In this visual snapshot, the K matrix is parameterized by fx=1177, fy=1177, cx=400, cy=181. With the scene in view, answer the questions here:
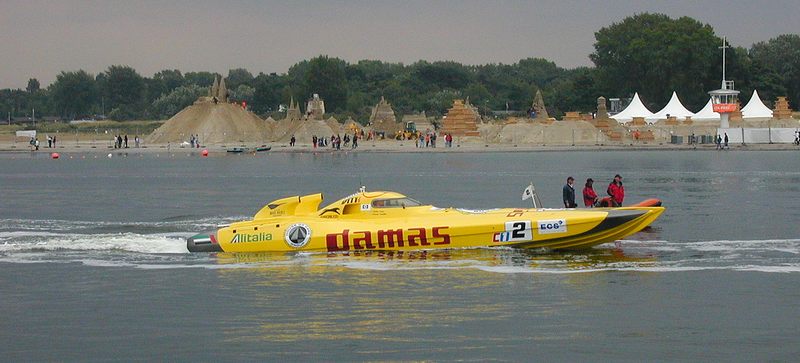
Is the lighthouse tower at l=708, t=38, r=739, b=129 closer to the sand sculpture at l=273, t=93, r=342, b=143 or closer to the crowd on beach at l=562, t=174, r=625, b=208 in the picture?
the sand sculpture at l=273, t=93, r=342, b=143

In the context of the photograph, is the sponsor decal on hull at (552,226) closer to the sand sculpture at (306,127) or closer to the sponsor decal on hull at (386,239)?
the sponsor decal on hull at (386,239)

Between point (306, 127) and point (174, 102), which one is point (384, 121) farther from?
point (174, 102)

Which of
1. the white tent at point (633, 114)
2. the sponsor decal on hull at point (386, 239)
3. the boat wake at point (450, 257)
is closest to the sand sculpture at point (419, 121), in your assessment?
the white tent at point (633, 114)

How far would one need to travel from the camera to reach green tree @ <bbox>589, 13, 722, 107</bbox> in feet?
474

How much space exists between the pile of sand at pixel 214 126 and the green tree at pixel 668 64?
4987cm

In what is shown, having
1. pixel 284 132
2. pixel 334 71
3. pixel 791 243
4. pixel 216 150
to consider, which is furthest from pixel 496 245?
pixel 334 71

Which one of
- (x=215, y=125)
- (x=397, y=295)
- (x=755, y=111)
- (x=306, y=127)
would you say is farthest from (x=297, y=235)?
(x=755, y=111)

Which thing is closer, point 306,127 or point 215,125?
point 306,127

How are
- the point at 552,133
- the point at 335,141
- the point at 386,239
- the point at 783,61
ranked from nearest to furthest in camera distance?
the point at 386,239
the point at 335,141
the point at 552,133
the point at 783,61

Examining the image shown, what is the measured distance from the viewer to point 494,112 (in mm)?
176875

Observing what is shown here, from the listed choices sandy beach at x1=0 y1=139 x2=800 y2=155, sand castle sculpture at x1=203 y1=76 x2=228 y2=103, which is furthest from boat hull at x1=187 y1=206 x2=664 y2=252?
sand castle sculpture at x1=203 y1=76 x2=228 y2=103

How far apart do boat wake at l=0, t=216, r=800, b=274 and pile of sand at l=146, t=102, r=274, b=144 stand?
91.5 m

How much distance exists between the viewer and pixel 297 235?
30.8 meters

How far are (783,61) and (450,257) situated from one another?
146681 millimetres
